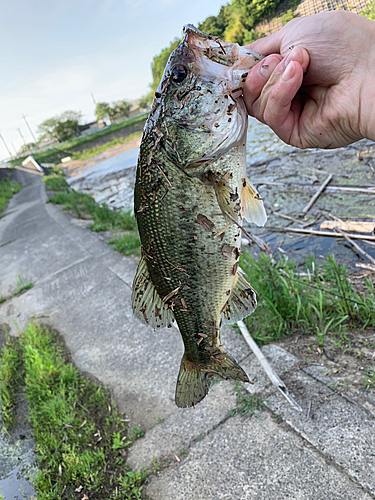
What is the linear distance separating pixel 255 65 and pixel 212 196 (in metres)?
0.63

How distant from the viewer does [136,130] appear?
43656 mm

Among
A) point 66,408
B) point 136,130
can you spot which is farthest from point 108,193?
point 136,130

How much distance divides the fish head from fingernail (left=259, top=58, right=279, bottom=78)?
0.45 ft

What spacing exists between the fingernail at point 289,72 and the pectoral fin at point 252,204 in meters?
0.56

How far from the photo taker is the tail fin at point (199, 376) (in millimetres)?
1957

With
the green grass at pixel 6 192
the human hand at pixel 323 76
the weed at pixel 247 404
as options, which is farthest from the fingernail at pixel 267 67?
Answer: the green grass at pixel 6 192

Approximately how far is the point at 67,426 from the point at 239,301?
2.31 metres

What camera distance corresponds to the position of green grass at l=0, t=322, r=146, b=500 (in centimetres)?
261

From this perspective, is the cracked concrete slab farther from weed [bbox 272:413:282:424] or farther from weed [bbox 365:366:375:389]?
weed [bbox 365:366:375:389]

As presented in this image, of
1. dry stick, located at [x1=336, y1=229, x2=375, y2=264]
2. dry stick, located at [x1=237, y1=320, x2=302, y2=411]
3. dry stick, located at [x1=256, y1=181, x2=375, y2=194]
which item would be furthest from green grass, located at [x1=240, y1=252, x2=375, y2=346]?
dry stick, located at [x1=256, y1=181, x2=375, y2=194]

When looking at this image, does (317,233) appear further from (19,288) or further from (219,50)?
(19,288)

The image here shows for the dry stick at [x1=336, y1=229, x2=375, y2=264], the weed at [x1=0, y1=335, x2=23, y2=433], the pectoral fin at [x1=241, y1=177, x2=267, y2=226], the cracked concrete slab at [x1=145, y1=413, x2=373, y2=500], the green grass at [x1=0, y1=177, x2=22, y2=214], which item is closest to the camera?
the pectoral fin at [x1=241, y1=177, x2=267, y2=226]

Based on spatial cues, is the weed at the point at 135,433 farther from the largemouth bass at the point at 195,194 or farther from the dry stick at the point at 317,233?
the dry stick at the point at 317,233

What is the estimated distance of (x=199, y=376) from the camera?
200 centimetres
